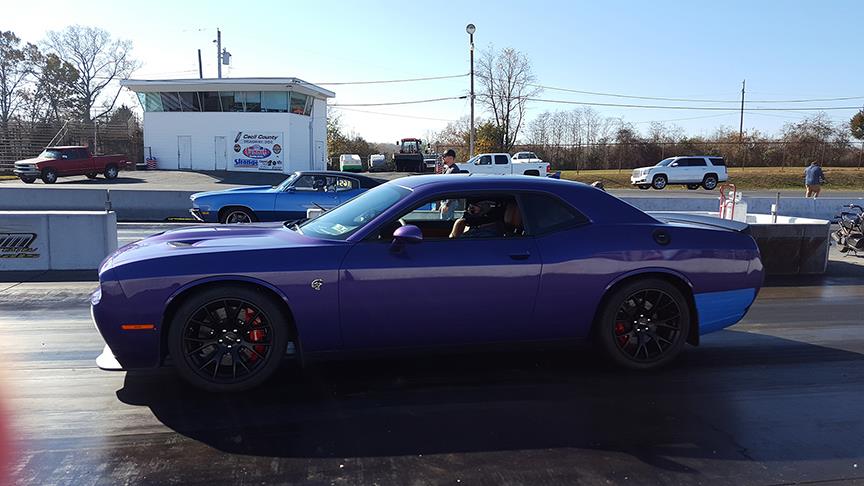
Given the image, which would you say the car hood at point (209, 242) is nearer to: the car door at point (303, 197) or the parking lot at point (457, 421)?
the parking lot at point (457, 421)

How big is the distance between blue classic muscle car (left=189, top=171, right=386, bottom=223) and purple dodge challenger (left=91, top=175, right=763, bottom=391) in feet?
25.2

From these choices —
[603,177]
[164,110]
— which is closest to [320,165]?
[164,110]

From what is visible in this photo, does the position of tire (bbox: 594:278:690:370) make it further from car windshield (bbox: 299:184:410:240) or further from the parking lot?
car windshield (bbox: 299:184:410:240)

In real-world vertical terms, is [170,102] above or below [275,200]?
above

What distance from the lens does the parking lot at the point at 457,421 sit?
3.17 metres

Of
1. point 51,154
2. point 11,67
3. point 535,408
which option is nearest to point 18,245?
point 535,408

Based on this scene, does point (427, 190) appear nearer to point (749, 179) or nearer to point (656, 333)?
point (656, 333)

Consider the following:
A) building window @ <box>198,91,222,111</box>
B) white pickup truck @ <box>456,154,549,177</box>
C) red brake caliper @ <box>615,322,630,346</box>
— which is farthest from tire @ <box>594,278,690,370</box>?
building window @ <box>198,91,222,111</box>

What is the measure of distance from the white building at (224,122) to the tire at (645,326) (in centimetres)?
3896

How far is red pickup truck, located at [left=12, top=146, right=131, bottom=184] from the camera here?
30891mm

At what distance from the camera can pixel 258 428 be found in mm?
3625

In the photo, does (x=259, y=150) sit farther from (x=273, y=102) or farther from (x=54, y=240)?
(x=54, y=240)

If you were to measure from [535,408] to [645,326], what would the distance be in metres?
1.25

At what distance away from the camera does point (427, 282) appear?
4113 millimetres
